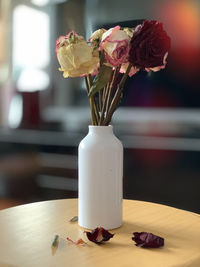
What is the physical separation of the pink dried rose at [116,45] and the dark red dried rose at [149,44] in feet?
0.05

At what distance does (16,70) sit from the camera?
2.90 m

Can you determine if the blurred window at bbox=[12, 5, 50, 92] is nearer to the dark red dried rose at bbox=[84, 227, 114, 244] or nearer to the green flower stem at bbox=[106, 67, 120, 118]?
the green flower stem at bbox=[106, 67, 120, 118]

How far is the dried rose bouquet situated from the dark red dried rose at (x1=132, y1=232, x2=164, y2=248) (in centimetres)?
28

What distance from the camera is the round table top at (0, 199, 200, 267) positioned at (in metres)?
0.77

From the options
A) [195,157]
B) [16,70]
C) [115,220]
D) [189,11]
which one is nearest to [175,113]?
[195,157]

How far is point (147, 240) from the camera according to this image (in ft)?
2.70

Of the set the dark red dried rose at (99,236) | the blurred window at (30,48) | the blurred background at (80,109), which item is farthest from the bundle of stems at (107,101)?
the blurred window at (30,48)

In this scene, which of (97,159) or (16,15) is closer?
(97,159)

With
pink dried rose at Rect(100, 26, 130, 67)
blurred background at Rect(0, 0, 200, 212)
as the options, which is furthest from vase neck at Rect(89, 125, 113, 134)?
blurred background at Rect(0, 0, 200, 212)

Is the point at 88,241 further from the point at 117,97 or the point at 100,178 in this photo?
the point at 117,97

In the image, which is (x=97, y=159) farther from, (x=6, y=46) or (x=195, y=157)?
(x=6, y=46)

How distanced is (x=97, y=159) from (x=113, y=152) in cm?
4

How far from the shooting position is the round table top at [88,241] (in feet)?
2.51

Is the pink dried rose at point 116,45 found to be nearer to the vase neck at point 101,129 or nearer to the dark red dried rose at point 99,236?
the vase neck at point 101,129
